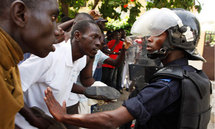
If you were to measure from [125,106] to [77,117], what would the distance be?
40 centimetres

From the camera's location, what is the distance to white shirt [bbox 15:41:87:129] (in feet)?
5.43

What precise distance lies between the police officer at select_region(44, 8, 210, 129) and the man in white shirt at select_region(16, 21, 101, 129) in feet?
0.77

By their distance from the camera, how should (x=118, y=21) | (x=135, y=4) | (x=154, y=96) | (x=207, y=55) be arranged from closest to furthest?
1. (x=154, y=96)
2. (x=135, y=4)
3. (x=118, y=21)
4. (x=207, y=55)

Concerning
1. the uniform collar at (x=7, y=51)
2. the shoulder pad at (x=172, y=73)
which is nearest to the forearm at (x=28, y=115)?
the uniform collar at (x=7, y=51)

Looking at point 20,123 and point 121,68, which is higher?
point 20,123

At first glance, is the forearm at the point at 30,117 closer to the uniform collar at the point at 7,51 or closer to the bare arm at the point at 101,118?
the bare arm at the point at 101,118

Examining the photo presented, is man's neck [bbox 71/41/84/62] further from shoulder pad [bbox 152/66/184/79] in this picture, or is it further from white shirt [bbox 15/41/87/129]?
shoulder pad [bbox 152/66/184/79]

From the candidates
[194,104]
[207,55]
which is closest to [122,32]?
[194,104]

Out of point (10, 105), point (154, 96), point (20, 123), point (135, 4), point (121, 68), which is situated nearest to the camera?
point (10, 105)

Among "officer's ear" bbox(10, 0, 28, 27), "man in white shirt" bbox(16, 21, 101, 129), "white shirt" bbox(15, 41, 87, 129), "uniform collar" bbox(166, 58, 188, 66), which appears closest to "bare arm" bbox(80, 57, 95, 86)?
"man in white shirt" bbox(16, 21, 101, 129)

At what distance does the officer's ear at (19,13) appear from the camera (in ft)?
2.83

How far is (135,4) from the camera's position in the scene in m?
4.82

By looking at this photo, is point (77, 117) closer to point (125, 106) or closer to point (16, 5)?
point (125, 106)

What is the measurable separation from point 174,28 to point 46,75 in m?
1.29
